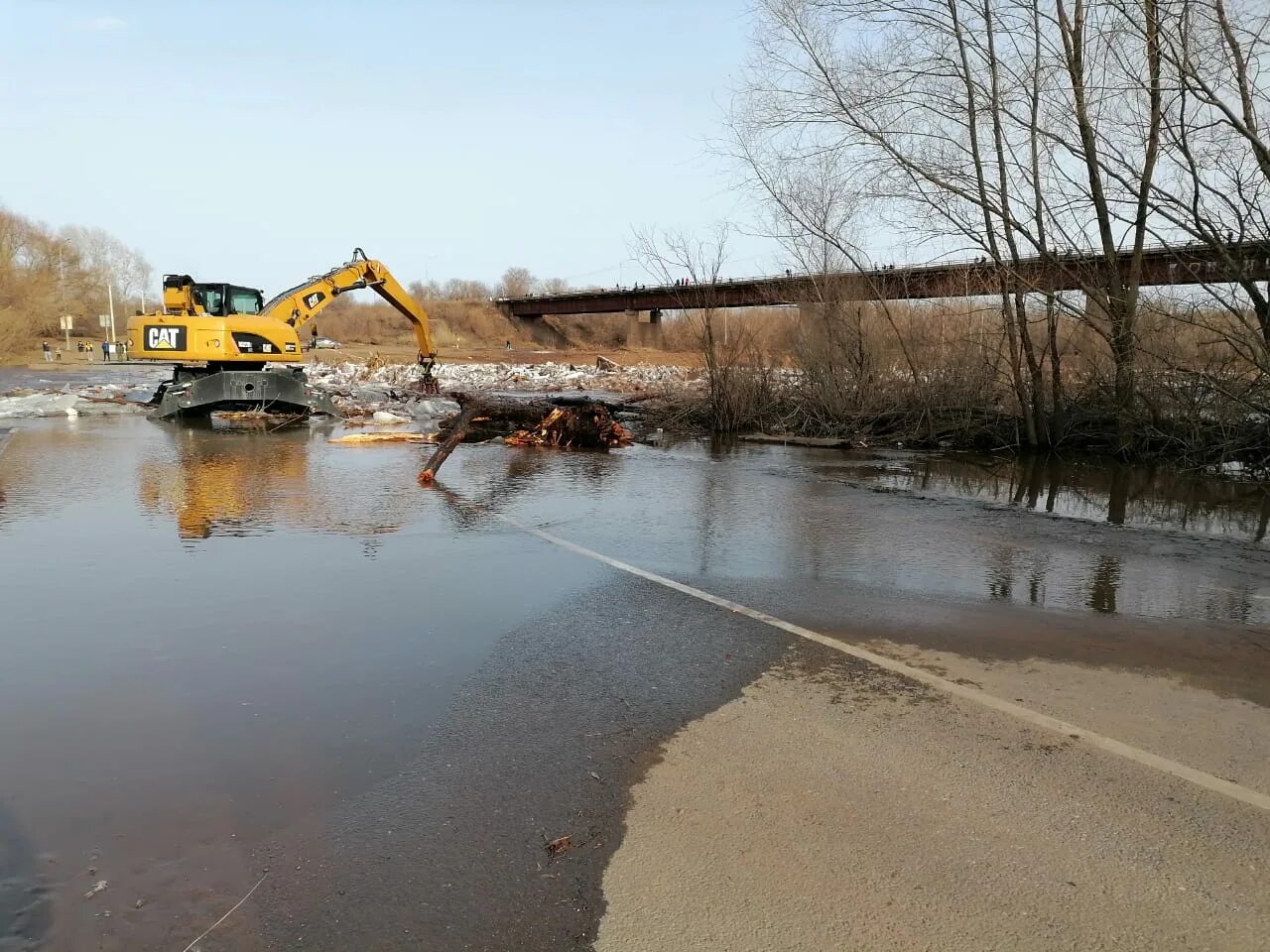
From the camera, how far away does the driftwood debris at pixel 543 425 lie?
1639 cm

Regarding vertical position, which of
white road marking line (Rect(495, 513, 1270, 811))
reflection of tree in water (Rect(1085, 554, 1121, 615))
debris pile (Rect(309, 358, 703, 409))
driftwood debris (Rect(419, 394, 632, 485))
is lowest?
white road marking line (Rect(495, 513, 1270, 811))

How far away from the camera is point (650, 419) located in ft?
69.5

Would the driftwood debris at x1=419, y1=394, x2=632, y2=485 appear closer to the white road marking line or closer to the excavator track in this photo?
the excavator track

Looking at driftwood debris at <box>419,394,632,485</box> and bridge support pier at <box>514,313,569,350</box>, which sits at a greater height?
bridge support pier at <box>514,313,569,350</box>

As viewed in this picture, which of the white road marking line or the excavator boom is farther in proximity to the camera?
the excavator boom

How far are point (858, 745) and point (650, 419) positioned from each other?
17.3 meters

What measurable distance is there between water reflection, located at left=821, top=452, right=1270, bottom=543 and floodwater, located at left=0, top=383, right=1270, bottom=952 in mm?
80

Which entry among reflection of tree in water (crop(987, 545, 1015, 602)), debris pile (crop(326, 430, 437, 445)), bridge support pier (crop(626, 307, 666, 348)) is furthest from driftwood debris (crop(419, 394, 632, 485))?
bridge support pier (crop(626, 307, 666, 348))

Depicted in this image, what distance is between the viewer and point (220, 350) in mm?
19031

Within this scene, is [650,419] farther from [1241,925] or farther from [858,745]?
[1241,925]

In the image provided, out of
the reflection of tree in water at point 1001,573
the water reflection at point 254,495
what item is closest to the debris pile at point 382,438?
the water reflection at point 254,495

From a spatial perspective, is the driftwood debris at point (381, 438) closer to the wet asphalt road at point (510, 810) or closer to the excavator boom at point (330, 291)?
the excavator boom at point (330, 291)

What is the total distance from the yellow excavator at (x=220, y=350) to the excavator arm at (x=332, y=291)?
85 cm

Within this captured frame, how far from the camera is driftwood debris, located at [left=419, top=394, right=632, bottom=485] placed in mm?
16391
